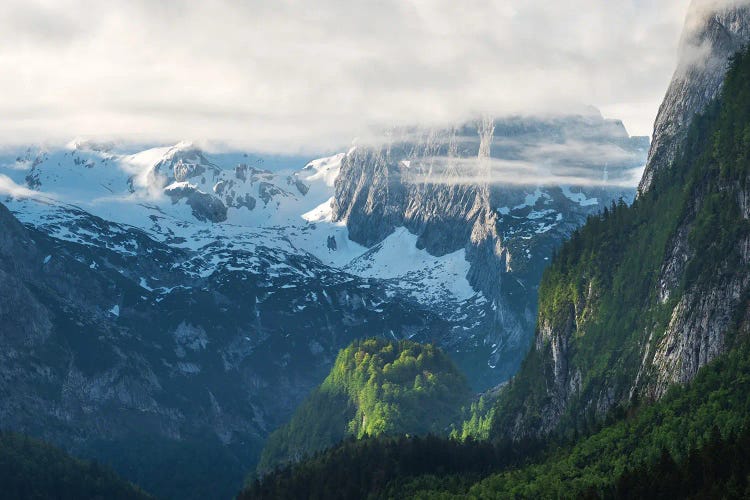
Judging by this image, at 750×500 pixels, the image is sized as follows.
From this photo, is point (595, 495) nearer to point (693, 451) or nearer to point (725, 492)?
point (693, 451)

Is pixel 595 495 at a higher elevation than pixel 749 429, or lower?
lower

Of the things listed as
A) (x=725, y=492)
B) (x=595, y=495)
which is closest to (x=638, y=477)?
(x=595, y=495)

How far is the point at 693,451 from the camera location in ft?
641

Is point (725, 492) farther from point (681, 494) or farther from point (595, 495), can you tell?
point (595, 495)

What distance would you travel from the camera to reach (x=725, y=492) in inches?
6914

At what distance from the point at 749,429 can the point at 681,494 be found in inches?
515

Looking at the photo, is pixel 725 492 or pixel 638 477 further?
pixel 638 477

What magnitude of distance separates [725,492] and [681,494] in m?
11.5

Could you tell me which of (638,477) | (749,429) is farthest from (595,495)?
(749,429)

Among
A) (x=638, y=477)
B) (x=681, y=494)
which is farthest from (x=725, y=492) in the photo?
(x=638, y=477)

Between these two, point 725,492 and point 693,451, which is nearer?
point 725,492

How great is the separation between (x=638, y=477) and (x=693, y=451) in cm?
851

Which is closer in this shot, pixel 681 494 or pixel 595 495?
pixel 681 494

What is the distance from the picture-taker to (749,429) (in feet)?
623
